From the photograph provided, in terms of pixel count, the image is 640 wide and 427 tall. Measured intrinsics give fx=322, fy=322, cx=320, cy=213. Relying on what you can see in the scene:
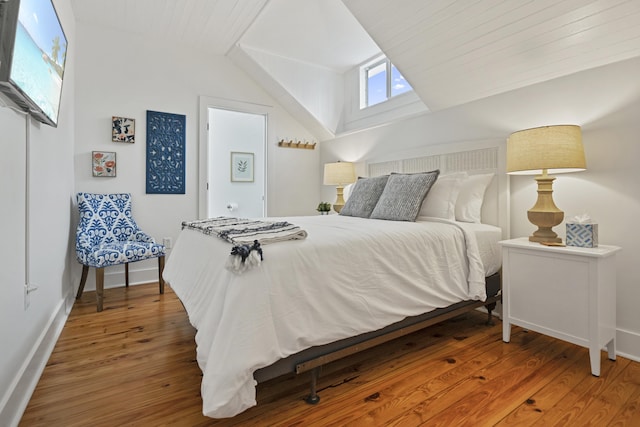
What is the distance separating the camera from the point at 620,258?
2.00 metres

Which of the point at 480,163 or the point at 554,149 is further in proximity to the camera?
the point at 480,163

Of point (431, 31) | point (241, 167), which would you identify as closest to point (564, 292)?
point (431, 31)

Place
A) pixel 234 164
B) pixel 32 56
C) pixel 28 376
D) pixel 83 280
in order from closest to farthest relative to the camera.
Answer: pixel 32 56 → pixel 28 376 → pixel 83 280 → pixel 234 164

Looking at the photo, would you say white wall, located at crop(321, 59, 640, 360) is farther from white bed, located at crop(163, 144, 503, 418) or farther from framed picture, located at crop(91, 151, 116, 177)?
framed picture, located at crop(91, 151, 116, 177)

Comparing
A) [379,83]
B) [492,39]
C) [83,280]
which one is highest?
[379,83]

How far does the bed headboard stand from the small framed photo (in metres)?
2.97

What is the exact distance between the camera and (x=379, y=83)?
4164 mm

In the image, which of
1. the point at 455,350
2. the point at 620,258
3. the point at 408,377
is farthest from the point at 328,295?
the point at 620,258

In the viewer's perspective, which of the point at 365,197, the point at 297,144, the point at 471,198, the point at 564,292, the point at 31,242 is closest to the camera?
the point at 31,242

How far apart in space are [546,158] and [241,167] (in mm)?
4538

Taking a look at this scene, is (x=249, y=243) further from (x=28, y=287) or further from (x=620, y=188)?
(x=620, y=188)

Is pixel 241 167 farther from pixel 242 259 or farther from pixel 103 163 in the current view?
pixel 242 259

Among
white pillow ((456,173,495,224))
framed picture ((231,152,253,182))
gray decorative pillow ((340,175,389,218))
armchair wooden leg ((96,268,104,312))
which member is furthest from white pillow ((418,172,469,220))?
framed picture ((231,152,253,182))

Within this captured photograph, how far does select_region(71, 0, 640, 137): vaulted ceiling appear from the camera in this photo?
1.98 m
